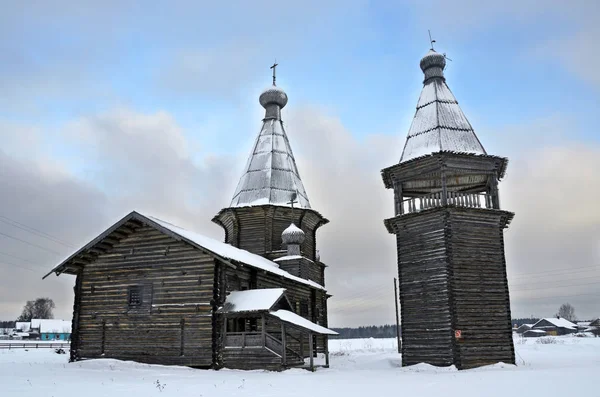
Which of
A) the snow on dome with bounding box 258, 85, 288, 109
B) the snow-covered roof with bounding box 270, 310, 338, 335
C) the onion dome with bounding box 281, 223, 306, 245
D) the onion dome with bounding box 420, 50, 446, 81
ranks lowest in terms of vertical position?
the snow-covered roof with bounding box 270, 310, 338, 335

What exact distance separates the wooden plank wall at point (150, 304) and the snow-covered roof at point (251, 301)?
0.90 m

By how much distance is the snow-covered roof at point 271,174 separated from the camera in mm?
31844

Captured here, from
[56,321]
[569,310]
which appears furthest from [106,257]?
[569,310]

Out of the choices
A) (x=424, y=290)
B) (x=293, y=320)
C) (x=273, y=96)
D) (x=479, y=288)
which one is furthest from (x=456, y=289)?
(x=273, y=96)

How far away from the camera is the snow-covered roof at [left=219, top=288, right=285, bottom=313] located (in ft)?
66.5

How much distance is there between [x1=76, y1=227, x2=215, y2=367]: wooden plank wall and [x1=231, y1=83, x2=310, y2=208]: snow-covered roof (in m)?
9.72

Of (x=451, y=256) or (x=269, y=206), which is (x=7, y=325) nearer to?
(x=269, y=206)

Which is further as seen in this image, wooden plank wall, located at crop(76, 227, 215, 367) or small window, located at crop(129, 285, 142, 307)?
small window, located at crop(129, 285, 142, 307)

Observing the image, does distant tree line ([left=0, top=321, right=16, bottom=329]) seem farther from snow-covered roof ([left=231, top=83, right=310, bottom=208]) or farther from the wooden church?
the wooden church

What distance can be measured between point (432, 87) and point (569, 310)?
148095 mm

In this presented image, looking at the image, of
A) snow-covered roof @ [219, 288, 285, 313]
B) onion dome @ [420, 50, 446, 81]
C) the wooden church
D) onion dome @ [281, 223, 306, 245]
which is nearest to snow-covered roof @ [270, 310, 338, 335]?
the wooden church

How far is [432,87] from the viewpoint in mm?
27078

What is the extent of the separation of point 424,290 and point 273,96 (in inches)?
777

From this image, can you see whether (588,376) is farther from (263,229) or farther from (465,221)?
(263,229)
